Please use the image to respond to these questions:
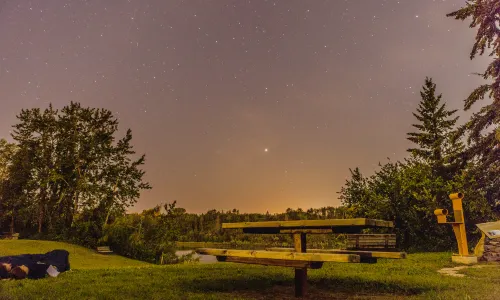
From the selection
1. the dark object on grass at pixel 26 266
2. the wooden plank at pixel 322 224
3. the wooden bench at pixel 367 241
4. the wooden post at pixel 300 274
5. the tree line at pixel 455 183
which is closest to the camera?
the wooden plank at pixel 322 224

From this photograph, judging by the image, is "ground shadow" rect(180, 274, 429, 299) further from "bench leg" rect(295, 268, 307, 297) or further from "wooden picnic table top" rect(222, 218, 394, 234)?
"wooden picnic table top" rect(222, 218, 394, 234)

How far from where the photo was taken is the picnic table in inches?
204

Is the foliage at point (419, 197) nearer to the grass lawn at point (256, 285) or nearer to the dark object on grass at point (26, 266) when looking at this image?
the grass lawn at point (256, 285)

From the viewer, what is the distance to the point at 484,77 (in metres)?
18.6

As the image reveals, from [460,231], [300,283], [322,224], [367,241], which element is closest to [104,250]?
[367,241]

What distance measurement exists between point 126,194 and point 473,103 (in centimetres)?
2223

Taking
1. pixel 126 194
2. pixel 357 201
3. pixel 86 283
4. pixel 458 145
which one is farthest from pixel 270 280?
pixel 126 194

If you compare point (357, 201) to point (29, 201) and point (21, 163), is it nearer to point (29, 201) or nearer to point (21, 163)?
point (29, 201)

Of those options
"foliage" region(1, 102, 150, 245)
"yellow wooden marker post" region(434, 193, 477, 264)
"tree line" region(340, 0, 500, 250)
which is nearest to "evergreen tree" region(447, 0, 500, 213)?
"tree line" region(340, 0, 500, 250)

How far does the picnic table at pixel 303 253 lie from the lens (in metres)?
5.18

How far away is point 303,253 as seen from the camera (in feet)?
17.9

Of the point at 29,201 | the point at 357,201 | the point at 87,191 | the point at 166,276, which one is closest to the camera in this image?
the point at 166,276

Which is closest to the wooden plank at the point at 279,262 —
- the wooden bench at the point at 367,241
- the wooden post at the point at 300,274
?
the wooden post at the point at 300,274

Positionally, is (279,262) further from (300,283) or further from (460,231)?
(460,231)
